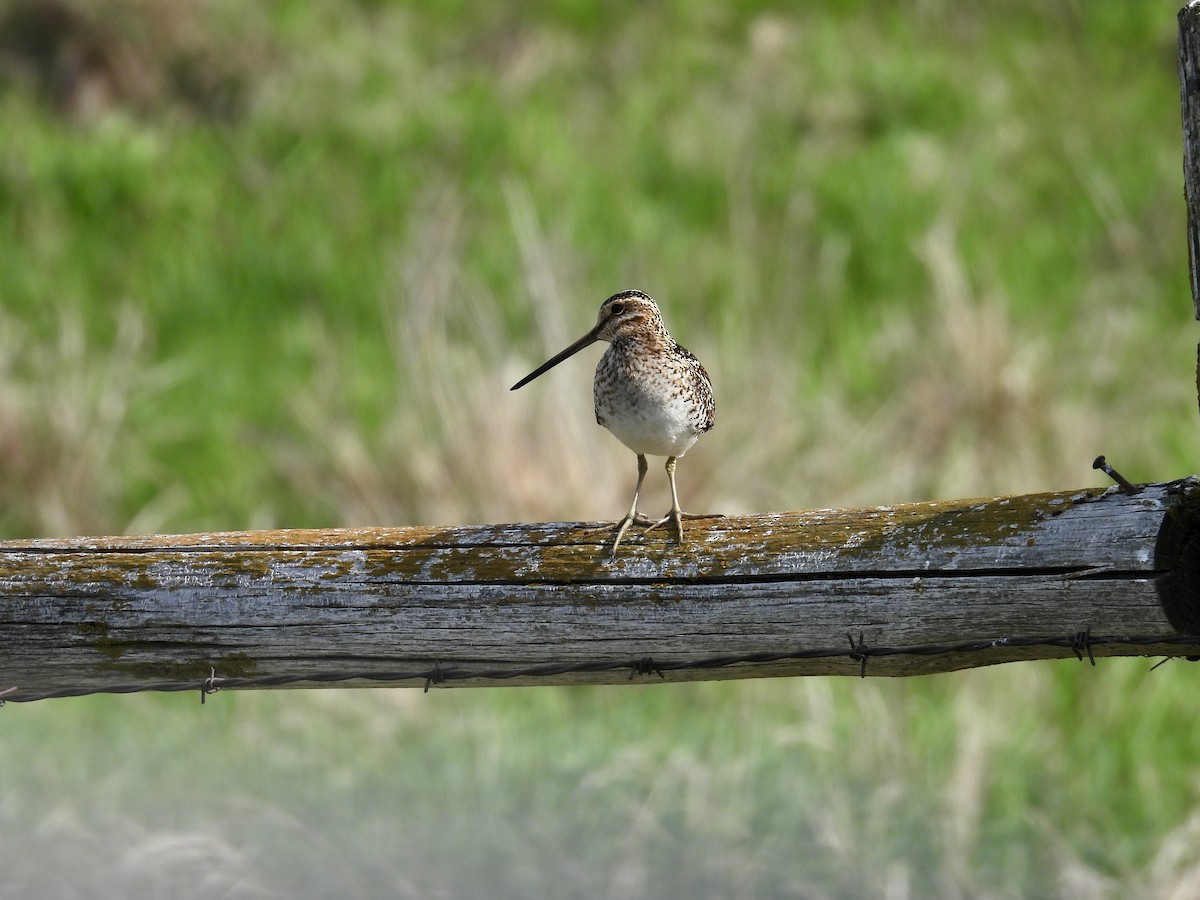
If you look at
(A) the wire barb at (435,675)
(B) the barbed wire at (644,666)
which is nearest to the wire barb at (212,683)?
(B) the barbed wire at (644,666)

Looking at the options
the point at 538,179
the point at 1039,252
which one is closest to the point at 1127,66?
the point at 1039,252

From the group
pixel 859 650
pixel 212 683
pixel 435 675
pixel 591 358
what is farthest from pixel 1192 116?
pixel 591 358

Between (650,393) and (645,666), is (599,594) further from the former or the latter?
(650,393)

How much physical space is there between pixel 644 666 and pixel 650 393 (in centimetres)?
Result: 81

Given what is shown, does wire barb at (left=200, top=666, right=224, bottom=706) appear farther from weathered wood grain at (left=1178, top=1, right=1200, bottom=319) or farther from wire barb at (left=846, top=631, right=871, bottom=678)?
weathered wood grain at (left=1178, top=1, right=1200, bottom=319)

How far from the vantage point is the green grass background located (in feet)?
17.8

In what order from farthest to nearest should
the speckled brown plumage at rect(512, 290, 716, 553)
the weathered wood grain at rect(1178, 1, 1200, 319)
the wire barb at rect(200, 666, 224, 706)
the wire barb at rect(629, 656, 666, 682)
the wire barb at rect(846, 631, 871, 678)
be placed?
the speckled brown plumage at rect(512, 290, 716, 553), the wire barb at rect(200, 666, 224, 706), the wire barb at rect(629, 656, 666, 682), the wire barb at rect(846, 631, 871, 678), the weathered wood grain at rect(1178, 1, 1200, 319)

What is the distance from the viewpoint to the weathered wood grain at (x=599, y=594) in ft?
7.04

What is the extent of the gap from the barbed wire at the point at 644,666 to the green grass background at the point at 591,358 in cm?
191

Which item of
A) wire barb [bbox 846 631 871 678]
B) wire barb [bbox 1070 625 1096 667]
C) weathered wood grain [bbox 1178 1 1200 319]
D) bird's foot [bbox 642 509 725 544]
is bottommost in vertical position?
wire barb [bbox 1070 625 1096 667]

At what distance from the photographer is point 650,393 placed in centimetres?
302


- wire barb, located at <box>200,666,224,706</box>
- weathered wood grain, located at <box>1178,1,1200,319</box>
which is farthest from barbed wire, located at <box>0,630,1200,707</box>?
weathered wood grain, located at <box>1178,1,1200,319</box>

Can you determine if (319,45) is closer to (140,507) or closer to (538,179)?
(538,179)

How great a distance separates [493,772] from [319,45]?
8.92m
